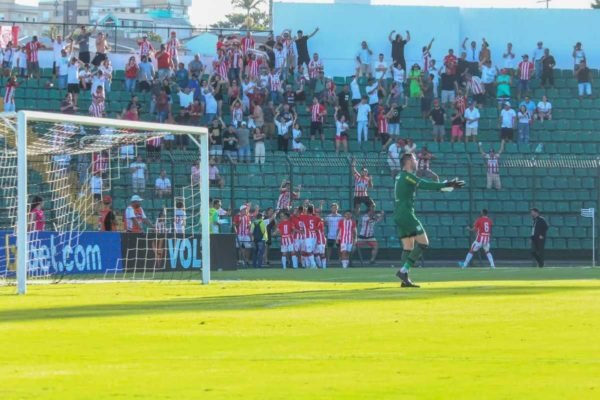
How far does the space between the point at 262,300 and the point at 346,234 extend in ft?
71.7

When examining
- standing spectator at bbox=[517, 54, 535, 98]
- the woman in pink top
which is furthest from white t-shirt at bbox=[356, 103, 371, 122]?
the woman in pink top

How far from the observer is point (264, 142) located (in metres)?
44.4

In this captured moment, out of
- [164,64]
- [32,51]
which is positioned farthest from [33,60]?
[164,64]

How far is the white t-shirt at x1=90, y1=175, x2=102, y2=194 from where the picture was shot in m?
36.2

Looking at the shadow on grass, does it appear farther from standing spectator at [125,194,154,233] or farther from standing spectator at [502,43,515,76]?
standing spectator at [502,43,515,76]

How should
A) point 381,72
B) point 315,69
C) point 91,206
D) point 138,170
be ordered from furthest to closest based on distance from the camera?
point 381,72, point 315,69, point 138,170, point 91,206

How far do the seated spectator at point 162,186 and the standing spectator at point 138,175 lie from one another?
41cm

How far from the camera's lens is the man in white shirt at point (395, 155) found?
139 feet

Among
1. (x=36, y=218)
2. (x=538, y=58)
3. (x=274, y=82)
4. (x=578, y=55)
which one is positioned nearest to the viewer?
(x=36, y=218)

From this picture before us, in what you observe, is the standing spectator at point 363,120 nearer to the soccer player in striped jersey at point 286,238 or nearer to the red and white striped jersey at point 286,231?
the soccer player in striped jersey at point 286,238

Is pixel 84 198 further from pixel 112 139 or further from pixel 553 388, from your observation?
pixel 553 388

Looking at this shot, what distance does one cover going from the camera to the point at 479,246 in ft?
131

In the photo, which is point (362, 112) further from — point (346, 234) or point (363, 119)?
point (346, 234)

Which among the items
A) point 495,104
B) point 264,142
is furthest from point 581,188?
point 264,142
